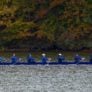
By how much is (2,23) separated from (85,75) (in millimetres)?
26402

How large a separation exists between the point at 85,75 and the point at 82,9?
24.1m

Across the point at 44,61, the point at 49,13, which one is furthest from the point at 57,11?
the point at 44,61

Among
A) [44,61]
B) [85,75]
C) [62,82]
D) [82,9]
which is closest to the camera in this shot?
[62,82]

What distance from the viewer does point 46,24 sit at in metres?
73.7

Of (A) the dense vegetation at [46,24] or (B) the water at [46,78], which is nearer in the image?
(B) the water at [46,78]

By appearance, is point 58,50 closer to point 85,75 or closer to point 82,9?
point 82,9

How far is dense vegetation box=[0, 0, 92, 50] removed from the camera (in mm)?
72125

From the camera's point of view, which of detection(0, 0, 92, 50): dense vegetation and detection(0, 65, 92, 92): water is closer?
detection(0, 65, 92, 92): water

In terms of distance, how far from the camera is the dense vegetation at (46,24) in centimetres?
7212

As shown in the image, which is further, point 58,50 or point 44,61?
point 58,50

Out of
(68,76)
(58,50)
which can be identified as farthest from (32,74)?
(58,50)

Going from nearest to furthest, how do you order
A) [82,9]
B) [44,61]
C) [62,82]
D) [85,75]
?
[62,82] → [85,75] → [44,61] → [82,9]

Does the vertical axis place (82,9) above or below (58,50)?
above

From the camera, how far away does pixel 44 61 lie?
5419 cm
